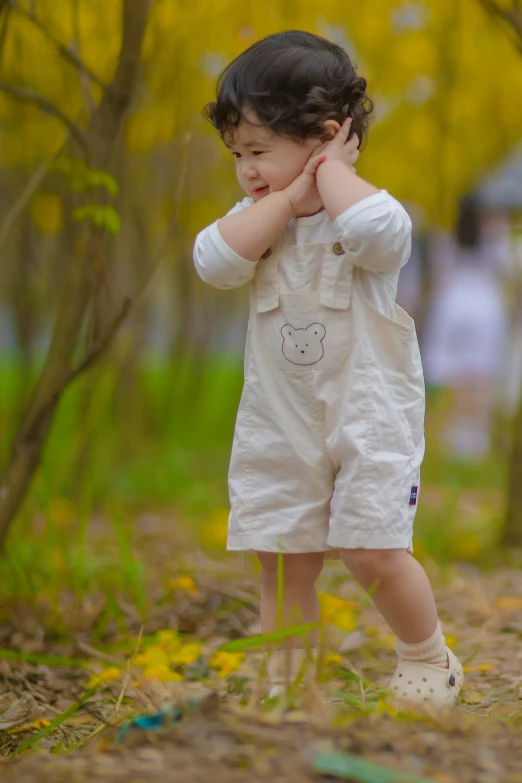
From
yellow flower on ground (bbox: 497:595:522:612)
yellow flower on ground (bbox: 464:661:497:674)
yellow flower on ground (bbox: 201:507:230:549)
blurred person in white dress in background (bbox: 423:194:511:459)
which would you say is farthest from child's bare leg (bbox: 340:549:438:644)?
blurred person in white dress in background (bbox: 423:194:511:459)

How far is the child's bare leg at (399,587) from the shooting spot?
2.29 m

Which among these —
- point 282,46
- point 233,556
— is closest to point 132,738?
point 282,46

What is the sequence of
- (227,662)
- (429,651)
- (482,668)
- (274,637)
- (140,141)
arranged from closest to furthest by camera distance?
(274,637) → (429,651) → (227,662) → (482,668) → (140,141)

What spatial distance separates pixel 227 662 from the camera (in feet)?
8.96

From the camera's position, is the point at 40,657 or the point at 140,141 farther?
the point at 140,141

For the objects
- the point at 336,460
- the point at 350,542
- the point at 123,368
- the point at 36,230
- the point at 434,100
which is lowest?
the point at 350,542

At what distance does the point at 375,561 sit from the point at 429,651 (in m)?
0.28

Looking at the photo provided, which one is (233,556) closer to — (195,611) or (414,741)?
(195,611)

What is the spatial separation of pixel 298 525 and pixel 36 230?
6.49 metres

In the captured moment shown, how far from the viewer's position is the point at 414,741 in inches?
70.6

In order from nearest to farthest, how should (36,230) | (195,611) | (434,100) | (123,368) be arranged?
(195,611) < (123,368) < (434,100) < (36,230)

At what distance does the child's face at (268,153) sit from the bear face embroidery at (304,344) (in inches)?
12.6

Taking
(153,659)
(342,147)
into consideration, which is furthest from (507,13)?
(153,659)

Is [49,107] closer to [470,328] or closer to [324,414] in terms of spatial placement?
[324,414]
